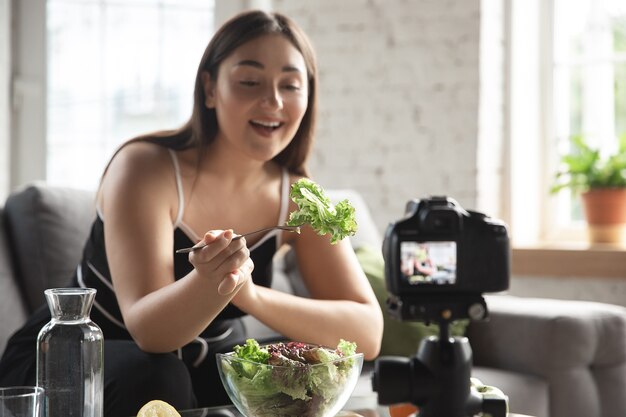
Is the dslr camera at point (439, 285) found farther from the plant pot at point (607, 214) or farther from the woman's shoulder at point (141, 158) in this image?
the plant pot at point (607, 214)

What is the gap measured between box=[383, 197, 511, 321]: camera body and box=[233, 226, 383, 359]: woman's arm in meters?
0.71

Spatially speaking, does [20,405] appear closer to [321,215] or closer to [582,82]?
[321,215]

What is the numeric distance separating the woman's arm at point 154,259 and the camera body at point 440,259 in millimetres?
436

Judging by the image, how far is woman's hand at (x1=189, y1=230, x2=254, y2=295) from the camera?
137 centimetres

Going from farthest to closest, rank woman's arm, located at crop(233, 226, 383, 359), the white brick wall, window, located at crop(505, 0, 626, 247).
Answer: window, located at crop(505, 0, 626, 247) → the white brick wall → woman's arm, located at crop(233, 226, 383, 359)

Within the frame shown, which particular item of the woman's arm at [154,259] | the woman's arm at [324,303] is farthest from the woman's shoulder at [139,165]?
the woman's arm at [324,303]

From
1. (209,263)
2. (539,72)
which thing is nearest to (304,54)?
(209,263)

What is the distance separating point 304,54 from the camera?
1961mm

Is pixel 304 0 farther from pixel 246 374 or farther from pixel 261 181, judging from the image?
pixel 246 374

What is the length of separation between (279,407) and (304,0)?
2.73 meters

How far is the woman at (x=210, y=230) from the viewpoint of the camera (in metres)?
1.65

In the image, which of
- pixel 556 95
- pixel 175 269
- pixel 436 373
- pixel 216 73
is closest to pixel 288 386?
pixel 436 373

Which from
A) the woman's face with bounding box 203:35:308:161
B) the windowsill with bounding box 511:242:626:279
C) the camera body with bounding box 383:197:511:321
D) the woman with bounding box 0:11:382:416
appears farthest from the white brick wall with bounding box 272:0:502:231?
the camera body with bounding box 383:197:511:321

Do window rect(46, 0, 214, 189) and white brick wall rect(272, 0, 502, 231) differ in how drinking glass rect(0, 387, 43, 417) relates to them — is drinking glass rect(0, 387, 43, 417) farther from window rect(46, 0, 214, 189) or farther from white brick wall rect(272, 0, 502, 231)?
window rect(46, 0, 214, 189)
